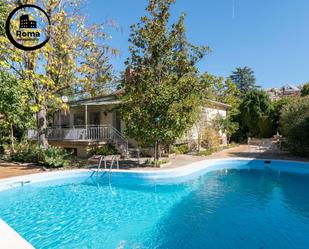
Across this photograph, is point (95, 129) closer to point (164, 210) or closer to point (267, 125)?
point (164, 210)

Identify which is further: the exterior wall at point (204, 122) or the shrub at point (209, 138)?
the shrub at point (209, 138)

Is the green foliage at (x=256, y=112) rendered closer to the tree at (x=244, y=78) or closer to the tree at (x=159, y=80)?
the tree at (x=159, y=80)

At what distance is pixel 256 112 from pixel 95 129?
17867 mm

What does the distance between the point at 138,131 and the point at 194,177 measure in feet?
12.7

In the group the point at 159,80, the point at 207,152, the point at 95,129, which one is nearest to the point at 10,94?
the point at 95,129

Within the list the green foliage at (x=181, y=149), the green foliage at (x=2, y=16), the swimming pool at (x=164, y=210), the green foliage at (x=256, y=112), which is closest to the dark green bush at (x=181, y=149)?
the green foliage at (x=181, y=149)

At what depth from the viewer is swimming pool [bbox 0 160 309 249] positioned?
18.6 ft

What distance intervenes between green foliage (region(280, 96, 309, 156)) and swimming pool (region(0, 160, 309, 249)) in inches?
98.6

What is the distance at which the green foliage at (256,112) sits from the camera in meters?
25.3

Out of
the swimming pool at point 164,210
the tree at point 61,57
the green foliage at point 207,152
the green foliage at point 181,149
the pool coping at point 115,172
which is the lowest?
the swimming pool at point 164,210

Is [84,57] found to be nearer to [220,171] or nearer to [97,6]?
[97,6]

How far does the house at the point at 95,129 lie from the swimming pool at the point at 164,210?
4.91 meters

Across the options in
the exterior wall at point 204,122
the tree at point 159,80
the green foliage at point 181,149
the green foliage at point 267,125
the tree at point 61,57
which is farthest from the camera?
the green foliage at point 267,125

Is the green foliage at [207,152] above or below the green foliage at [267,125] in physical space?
below
